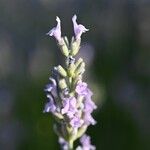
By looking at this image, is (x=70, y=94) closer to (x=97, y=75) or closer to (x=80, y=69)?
(x=80, y=69)

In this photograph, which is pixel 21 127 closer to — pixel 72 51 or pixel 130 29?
pixel 130 29

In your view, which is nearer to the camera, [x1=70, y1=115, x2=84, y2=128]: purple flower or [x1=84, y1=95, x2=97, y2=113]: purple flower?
[x1=70, y1=115, x2=84, y2=128]: purple flower

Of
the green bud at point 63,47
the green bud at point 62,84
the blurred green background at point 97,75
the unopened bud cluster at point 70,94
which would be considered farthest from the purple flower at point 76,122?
the blurred green background at point 97,75

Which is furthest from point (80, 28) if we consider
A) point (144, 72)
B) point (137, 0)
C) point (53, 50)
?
point (137, 0)

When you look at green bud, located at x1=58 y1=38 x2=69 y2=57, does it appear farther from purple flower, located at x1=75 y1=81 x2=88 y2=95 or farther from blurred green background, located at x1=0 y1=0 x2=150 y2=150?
blurred green background, located at x1=0 y1=0 x2=150 y2=150

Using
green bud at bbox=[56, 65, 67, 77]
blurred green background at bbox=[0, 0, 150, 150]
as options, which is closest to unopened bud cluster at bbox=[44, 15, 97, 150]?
green bud at bbox=[56, 65, 67, 77]

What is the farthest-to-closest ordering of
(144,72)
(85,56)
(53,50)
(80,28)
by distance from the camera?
(53,50)
(144,72)
(85,56)
(80,28)
